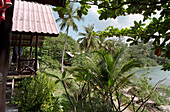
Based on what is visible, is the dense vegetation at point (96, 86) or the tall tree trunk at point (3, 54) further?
the dense vegetation at point (96, 86)

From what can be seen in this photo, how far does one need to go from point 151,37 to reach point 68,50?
2181 cm

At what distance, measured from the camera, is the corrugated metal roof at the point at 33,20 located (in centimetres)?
351

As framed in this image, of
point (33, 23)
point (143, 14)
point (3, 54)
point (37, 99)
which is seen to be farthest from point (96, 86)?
point (3, 54)

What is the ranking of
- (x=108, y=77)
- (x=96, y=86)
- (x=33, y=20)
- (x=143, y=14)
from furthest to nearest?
(x=96, y=86)
(x=108, y=77)
(x=33, y=20)
(x=143, y=14)

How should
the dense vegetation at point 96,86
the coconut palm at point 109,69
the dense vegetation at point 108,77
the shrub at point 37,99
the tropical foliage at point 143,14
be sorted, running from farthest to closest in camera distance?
the coconut palm at point 109,69
the shrub at point 37,99
the dense vegetation at point 96,86
the dense vegetation at point 108,77
the tropical foliage at point 143,14

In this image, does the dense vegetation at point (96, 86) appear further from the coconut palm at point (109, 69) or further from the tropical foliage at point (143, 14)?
the tropical foliage at point (143, 14)

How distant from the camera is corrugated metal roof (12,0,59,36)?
138 inches

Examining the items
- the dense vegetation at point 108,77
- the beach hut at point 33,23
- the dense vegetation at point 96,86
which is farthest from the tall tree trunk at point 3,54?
the beach hut at point 33,23

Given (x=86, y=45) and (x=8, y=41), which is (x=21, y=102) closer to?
(x=8, y=41)

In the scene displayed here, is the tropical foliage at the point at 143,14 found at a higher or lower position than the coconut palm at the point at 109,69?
higher

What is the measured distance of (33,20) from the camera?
160 inches

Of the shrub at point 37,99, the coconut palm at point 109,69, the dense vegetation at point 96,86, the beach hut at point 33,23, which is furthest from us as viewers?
the coconut palm at point 109,69

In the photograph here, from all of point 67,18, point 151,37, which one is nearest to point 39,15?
point 151,37

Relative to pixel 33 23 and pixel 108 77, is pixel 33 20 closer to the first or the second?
pixel 33 23
